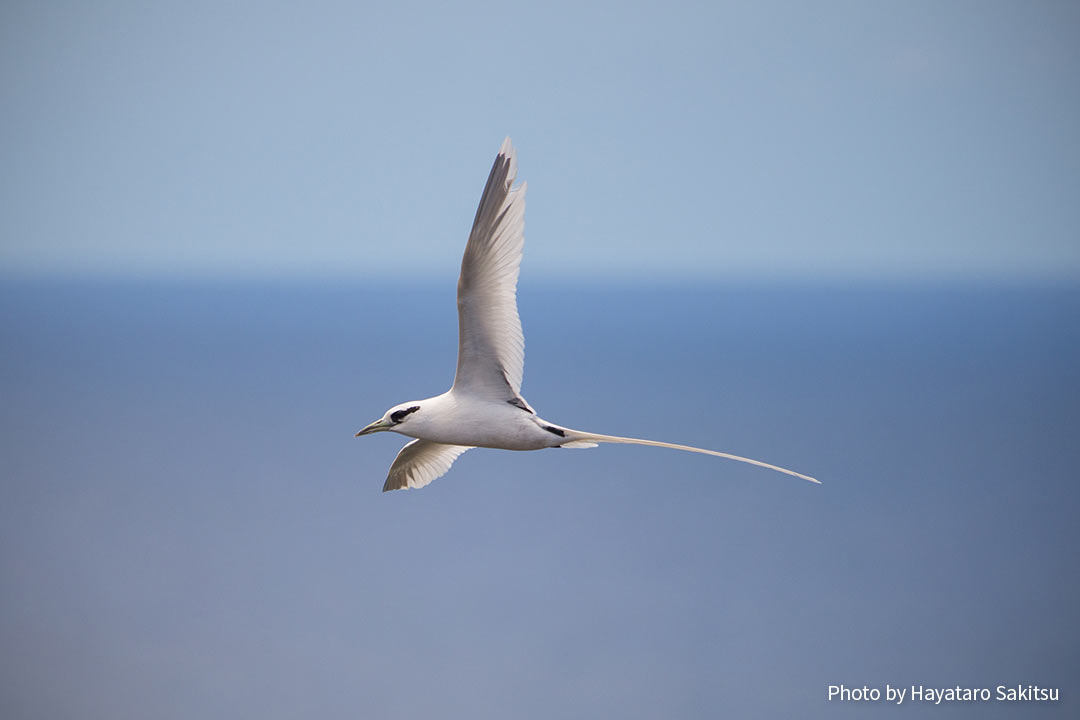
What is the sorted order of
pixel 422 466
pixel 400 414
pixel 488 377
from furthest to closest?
1. pixel 422 466
2. pixel 488 377
3. pixel 400 414

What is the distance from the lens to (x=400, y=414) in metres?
4.96

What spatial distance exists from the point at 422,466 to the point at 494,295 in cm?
171

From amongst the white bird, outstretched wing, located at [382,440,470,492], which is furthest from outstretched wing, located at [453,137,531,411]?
A: outstretched wing, located at [382,440,470,492]

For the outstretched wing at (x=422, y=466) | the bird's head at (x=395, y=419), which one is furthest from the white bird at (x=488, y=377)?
the outstretched wing at (x=422, y=466)

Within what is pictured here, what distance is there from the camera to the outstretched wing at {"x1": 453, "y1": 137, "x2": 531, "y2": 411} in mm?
4766

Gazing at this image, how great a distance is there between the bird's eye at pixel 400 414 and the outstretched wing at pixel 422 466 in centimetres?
117

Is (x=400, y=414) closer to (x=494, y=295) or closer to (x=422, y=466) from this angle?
(x=494, y=295)

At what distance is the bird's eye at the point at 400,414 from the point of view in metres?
4.95

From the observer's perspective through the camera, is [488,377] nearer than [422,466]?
Yes

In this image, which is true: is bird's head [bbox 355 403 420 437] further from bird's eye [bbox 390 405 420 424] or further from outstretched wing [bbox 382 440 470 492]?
outstretched wing [bbox 382 440 470 492]

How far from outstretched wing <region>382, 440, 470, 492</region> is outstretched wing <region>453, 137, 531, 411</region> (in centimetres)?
117

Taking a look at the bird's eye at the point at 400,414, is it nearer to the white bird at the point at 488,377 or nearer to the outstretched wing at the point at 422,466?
the white bird at the point at 488,377

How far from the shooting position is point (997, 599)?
14.1 metres

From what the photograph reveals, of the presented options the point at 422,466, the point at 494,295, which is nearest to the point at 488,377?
the point at 494,295
